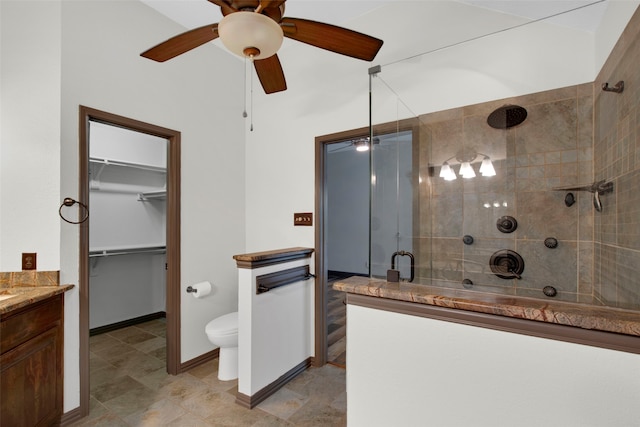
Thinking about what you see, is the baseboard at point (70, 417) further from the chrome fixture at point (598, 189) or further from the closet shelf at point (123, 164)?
the chrome fixture at point (598, 189)

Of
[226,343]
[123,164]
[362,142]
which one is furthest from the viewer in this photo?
[123,164]

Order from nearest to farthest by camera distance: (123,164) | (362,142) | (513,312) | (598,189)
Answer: (513,312)
(598,189)
(362,142)
(123,164)

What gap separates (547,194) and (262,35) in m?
1.54

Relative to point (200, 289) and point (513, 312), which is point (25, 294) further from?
point (513, 312)

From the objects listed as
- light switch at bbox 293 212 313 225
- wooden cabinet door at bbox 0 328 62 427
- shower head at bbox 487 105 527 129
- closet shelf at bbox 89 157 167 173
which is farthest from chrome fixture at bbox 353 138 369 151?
wooden cabinet door at bbox 0 328 62 427

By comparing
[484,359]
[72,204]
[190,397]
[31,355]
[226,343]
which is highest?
[72,204]

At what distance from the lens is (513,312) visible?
3.37 feet

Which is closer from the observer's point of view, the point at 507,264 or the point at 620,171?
the point at 620,171

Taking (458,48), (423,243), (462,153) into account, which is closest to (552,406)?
(423,243)

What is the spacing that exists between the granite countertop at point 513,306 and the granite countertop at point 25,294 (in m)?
1.60

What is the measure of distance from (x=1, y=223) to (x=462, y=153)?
285 cm

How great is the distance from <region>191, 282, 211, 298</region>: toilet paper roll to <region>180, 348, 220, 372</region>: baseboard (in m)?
0.56

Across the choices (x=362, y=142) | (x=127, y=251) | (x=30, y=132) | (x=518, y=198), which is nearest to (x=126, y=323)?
(x=127, y=251)

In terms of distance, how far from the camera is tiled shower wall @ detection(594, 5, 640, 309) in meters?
1.13
